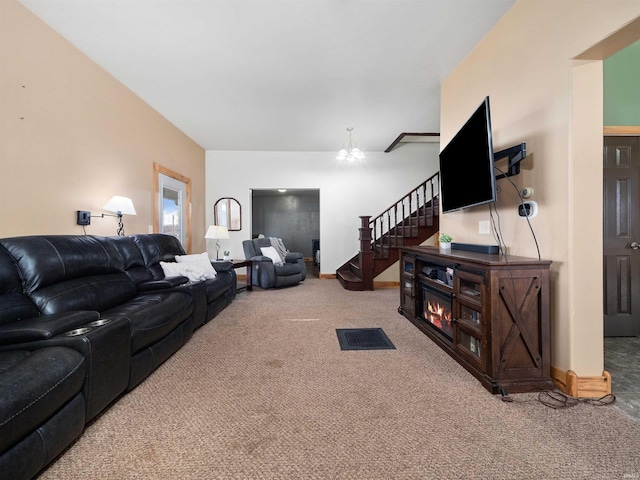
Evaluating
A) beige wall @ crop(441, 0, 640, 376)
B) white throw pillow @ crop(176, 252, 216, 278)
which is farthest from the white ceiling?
white throw pillow @ crop(176, 252, 216, 278)

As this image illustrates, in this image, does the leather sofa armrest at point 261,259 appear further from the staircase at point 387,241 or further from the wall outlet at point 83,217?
the wall outlet at point 83,217

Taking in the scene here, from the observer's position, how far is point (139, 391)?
6.07ft

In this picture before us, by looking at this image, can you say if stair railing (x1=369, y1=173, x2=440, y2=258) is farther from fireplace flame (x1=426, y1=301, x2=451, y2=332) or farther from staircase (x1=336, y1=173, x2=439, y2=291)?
fireplace flame (x1=426, y1=301, x2=451, y2=332)

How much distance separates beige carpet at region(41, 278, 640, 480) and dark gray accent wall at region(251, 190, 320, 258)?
8.30 m

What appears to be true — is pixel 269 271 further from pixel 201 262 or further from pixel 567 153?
pixel 567 153

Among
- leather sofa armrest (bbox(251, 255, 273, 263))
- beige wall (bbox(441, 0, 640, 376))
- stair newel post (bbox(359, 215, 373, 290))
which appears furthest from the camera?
leather sofa armrest (bbox(251, 255, 273, 263))

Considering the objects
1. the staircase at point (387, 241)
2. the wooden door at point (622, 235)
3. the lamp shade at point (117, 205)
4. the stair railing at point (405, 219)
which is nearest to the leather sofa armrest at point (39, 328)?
the lamp shade at point (117, 205)

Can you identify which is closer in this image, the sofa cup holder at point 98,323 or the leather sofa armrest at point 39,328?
the leather sofa armrest at point 39,328

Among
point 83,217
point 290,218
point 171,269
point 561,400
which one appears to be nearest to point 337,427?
point 561,400

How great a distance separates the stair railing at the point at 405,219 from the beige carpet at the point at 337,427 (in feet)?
10.8

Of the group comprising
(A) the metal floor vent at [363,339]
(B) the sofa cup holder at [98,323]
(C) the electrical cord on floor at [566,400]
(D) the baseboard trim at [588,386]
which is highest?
(B) the sofa cup holder at [98,323]

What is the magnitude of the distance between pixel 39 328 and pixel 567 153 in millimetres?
3225

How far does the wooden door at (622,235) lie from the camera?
266cm

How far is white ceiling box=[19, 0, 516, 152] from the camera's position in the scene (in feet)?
7.46
